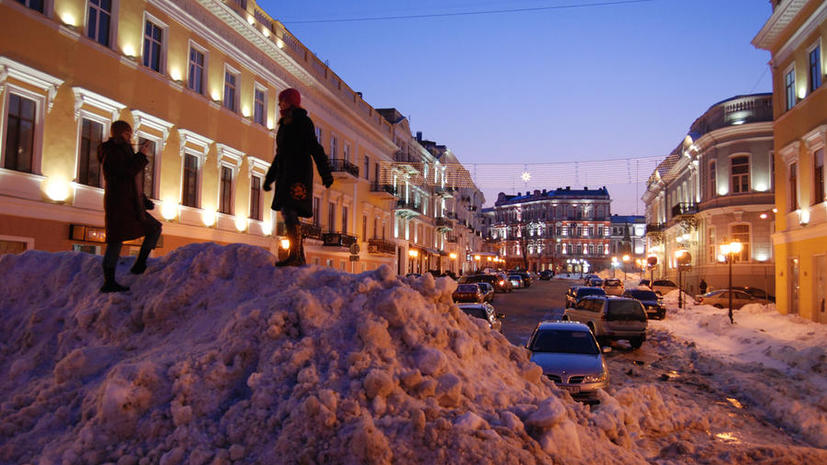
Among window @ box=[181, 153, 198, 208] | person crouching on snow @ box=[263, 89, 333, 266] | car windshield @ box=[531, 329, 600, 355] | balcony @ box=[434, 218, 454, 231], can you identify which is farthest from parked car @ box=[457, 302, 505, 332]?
balcony @ box=[434, 218, 454, 231]

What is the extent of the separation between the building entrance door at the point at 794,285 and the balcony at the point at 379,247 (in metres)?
26.8

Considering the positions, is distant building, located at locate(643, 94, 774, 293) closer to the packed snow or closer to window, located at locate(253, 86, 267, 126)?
window, located at locate(253, 86, 267, 126)

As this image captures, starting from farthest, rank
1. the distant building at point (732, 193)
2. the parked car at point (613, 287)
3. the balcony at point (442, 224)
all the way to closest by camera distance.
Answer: the balcony at point (442, 224) → the parked car at point (613, 287) → the distant building at point (732, 193)

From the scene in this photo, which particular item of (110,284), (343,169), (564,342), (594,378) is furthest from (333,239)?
(110,284)

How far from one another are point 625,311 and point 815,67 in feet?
37.6

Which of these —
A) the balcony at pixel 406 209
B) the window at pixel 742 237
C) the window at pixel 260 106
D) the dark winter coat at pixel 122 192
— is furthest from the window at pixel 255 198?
the window at pixel 742 237

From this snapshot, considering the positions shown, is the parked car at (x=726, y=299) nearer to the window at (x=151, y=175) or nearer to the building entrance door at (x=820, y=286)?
the building entrance door at (x=820, y=286)

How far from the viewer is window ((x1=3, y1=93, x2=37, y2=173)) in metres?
15.2

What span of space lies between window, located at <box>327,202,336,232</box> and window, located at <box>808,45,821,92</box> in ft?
83.8

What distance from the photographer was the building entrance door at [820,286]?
1906 cm

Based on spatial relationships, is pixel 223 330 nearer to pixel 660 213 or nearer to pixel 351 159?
pixel 351 159

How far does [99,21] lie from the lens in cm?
1802

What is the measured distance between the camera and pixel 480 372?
484 cm

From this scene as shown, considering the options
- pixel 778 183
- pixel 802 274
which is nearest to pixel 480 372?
pixel 802 274
